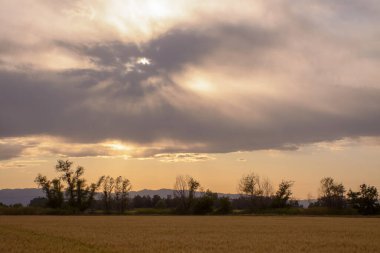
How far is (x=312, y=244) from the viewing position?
33500 millimetres

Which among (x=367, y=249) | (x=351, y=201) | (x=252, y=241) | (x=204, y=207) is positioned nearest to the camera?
(x=367, y=249)

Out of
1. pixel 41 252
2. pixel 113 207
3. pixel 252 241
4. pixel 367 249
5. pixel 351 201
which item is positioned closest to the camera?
pixel 41 252

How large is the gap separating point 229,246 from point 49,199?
106 meters

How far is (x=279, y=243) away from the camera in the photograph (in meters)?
34.3

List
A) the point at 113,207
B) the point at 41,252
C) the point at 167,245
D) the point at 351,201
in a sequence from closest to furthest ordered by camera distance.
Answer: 1. the point at 41,252
2. the point at 167,245
3. the point at 351,201
4. the point at 113,207

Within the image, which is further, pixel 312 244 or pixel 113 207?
pixel 113 207

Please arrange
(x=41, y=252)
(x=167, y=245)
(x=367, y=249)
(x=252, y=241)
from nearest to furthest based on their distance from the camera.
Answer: (x=41, y=252), (x=367, y=249), (x=167, y=245), (x=252, y=241)

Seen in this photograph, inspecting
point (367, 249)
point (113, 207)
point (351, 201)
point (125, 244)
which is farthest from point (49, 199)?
point (367, 249)

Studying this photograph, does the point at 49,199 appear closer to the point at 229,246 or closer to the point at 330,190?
the point at 330,190

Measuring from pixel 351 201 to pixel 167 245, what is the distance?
9049 cm

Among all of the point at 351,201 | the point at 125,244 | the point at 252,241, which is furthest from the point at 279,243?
the point at 351,201

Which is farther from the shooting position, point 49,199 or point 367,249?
point 49,199

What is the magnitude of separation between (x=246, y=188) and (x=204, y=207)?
30437 mm

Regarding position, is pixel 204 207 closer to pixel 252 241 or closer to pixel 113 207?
pixel 113 207
